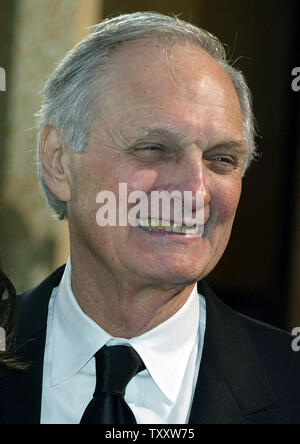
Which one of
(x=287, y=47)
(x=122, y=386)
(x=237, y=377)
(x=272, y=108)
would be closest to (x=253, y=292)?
(x=272, y=108)

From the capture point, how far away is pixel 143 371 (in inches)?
69.8

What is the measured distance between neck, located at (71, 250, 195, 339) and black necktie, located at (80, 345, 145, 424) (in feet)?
0.35

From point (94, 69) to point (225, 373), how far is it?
2.69 feet

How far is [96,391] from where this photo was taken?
5.56ft

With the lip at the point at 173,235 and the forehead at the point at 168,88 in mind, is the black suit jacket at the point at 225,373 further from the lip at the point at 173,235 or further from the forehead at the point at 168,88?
the forehead at the point at 168,88

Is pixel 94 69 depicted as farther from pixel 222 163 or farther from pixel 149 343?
pixel 149 343

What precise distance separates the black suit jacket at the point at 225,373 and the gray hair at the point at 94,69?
1.44 ft

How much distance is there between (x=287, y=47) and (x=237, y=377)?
1.84 meters

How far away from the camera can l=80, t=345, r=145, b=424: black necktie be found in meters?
1.66

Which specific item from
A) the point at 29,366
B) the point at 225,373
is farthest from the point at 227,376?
the point at 29,366

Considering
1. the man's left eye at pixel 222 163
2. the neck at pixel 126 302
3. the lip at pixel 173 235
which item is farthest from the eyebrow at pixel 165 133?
the neck at pixel 126 302

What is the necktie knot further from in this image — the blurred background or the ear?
the blurred background
